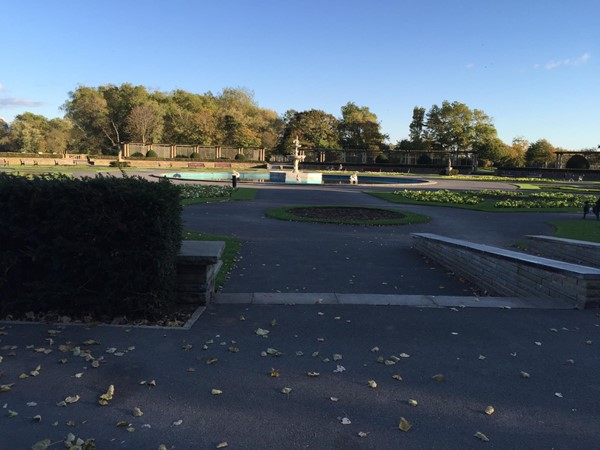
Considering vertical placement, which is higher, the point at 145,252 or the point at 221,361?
the point at 145,252

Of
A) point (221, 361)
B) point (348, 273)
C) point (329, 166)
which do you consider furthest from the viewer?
Answer: point (329, 166)

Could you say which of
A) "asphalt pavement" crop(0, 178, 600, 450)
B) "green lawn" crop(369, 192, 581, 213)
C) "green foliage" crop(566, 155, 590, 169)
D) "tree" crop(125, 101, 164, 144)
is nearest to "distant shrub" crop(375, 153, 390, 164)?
"green foliage" crop(566, 155, 590, 169)

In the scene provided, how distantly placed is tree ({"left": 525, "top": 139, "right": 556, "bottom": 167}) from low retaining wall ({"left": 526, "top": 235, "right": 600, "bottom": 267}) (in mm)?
82303

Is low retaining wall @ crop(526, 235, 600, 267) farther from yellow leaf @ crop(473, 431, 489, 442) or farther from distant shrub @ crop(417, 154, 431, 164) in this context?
distant shrub @ crop(417, 154, 431, 164)

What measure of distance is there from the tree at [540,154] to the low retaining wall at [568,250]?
8230cm

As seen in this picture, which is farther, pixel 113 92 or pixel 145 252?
pixel 113 92

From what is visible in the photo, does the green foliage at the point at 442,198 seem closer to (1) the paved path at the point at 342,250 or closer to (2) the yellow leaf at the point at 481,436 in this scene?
(1) the paved path at the point at 342,250

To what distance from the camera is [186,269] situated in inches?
222

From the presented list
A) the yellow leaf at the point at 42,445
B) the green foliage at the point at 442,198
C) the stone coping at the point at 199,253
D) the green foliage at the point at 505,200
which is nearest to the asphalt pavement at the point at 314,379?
the yellow leaf at the point at 42,445

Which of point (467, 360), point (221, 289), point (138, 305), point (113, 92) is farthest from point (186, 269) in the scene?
point (113, 92)

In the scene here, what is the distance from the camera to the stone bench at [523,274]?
5840 mm

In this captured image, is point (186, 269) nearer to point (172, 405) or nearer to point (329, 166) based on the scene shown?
point (172, 405)

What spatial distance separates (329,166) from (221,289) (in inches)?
2656

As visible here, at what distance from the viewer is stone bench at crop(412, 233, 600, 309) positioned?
19.2ft
